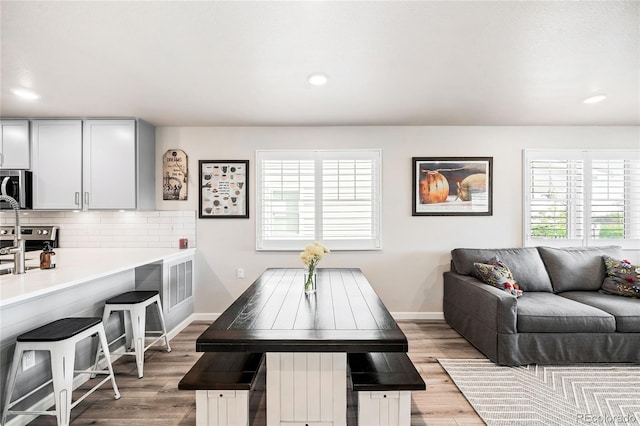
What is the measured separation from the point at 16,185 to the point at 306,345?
3.77m

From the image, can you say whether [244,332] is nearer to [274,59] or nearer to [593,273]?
[274,59]

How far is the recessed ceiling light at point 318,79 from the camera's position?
2441 mm

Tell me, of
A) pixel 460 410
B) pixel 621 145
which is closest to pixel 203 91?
pixel 460 410


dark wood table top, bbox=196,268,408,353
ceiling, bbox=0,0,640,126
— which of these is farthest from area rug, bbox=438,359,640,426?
ceiling, bbox=0,0,640,126

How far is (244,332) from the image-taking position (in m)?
1.71

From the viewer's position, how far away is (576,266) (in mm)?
3496

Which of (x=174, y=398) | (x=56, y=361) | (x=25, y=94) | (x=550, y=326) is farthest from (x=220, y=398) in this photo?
(x=25, y=94)

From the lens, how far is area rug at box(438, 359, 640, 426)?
83.0 inches

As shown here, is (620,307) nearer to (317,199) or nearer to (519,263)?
(519,263)

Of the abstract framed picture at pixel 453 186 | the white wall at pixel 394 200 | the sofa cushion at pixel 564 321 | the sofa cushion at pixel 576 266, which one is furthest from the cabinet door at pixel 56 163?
the sofa cushion at pixel 576 266

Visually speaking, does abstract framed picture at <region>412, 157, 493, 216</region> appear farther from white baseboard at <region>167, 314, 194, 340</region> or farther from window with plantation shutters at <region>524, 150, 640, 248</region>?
white baseboard at <region>167, 314, 194, 340</region>

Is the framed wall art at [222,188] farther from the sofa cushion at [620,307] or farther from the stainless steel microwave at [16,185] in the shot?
the sofa cushion at [620,307]

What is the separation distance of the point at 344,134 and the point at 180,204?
7.18ft

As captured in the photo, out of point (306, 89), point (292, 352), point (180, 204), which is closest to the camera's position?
point (292, 352)
